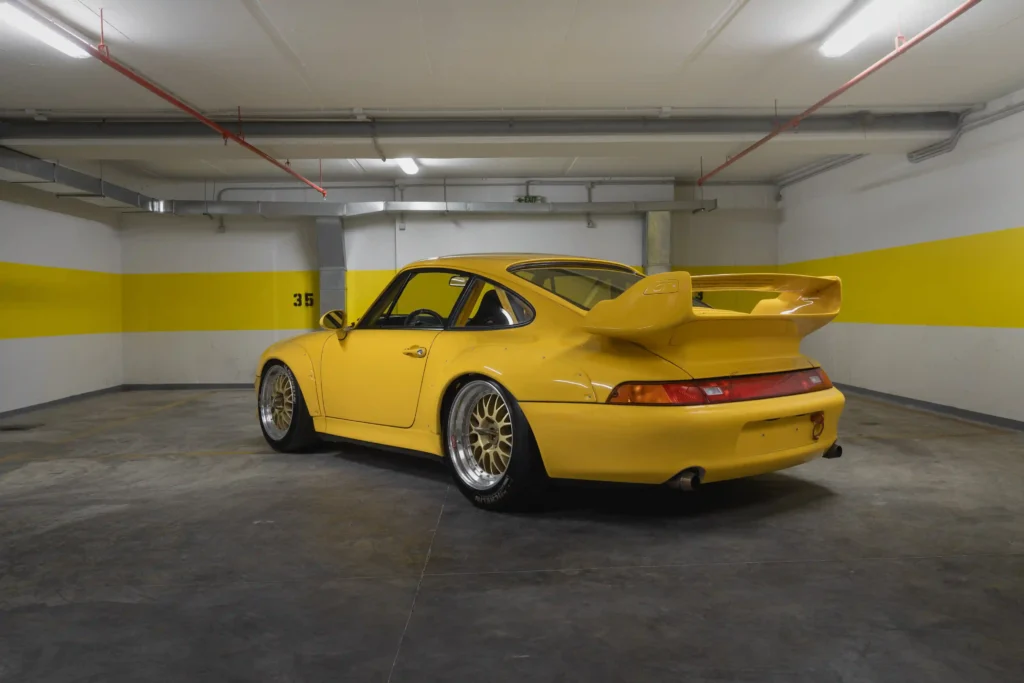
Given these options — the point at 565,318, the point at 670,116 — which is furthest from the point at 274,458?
the point at 670,116

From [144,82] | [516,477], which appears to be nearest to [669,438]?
[516,477]

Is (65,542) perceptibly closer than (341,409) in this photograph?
Yes

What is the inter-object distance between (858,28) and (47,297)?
31.8 ft

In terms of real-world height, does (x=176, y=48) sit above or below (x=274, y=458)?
above

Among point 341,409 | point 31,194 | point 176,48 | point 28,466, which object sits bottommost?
point 28,466

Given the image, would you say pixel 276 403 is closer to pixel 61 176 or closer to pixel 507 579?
pixel 507 579

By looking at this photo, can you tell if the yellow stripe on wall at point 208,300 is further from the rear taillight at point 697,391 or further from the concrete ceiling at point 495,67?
the rear taillight at point 697,391

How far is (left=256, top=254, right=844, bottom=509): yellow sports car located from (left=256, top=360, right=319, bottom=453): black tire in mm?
779

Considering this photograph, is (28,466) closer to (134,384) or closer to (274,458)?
(274,458)

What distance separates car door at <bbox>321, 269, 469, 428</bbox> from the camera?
3789 millimetres

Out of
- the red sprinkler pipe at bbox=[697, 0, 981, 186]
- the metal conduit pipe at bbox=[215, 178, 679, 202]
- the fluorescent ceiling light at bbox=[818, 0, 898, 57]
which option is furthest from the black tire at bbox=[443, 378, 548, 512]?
the metal conduit pipe at bbox=[215, 178, 679, 202]

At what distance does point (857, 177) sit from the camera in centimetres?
881

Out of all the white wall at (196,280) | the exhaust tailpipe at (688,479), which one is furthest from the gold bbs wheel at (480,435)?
the white wall at (196,280)

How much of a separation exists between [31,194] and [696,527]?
30.1 feet
